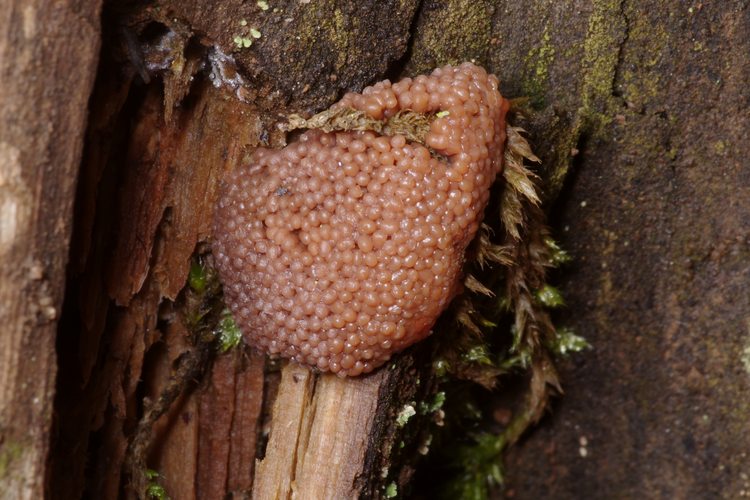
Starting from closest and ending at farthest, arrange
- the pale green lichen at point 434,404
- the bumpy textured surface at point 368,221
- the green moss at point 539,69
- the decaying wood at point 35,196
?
the decaying wood at point 35,196 < the bumpy textured surface at point 368,221 < the green moss at point 539,69 < the pale green lichen at point 434,404

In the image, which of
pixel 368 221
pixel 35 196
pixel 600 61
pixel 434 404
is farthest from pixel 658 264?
pixel 35 196

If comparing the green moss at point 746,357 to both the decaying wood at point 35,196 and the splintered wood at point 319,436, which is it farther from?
the decaying wood at point 35,196

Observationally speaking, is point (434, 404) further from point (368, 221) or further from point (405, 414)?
point (368, 221)

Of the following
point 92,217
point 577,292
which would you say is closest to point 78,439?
point 92,217

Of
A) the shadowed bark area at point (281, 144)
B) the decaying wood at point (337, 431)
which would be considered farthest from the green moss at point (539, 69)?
the decaying wood at point (337, 431)

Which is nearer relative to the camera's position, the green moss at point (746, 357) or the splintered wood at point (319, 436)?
the splintered wood at point (319, 436)

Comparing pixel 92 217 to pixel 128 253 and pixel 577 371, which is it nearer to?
pixel 128 253
